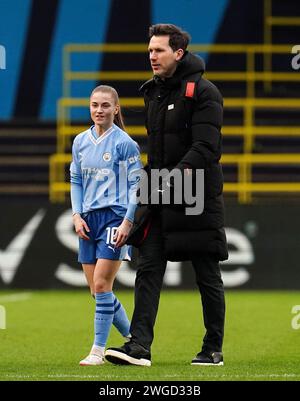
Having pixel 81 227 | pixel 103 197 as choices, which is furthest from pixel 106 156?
pixel 81 227

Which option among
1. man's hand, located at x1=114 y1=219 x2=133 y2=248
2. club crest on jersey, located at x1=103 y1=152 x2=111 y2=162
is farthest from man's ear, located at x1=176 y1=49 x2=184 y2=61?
man's hand, located at x1=114 y1=219 x2=133 y2=248

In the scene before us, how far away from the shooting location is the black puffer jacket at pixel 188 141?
7.93 metres

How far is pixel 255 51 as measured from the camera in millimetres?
19109

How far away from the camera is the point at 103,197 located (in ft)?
27.0

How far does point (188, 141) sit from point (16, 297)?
278 inches

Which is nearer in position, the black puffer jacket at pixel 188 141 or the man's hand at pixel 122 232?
the black puffer jacket at pixel 188 141

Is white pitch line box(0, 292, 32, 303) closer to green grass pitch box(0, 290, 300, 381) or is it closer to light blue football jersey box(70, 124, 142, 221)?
green grass pitch box(0, 290, 300, 381)

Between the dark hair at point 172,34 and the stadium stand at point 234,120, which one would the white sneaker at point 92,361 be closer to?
the dark hair at point 172,34

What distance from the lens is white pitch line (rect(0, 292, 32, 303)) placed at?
14309 mm

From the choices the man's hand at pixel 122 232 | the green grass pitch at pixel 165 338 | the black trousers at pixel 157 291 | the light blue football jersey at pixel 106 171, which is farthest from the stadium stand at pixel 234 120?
the man's hand at pixel 122 232

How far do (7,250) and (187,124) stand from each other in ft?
26.3

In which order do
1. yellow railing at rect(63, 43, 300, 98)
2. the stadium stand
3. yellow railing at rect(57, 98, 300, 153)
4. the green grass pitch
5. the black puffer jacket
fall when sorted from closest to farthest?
the green grass pitch, the black puffer jacket, yellow railing at rect(57, 98, 300, 153), the stadium stand, yellow railing at rect(63, 43, 300, 98)

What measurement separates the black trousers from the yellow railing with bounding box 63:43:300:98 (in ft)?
32.7

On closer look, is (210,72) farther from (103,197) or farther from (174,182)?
(174,182)
